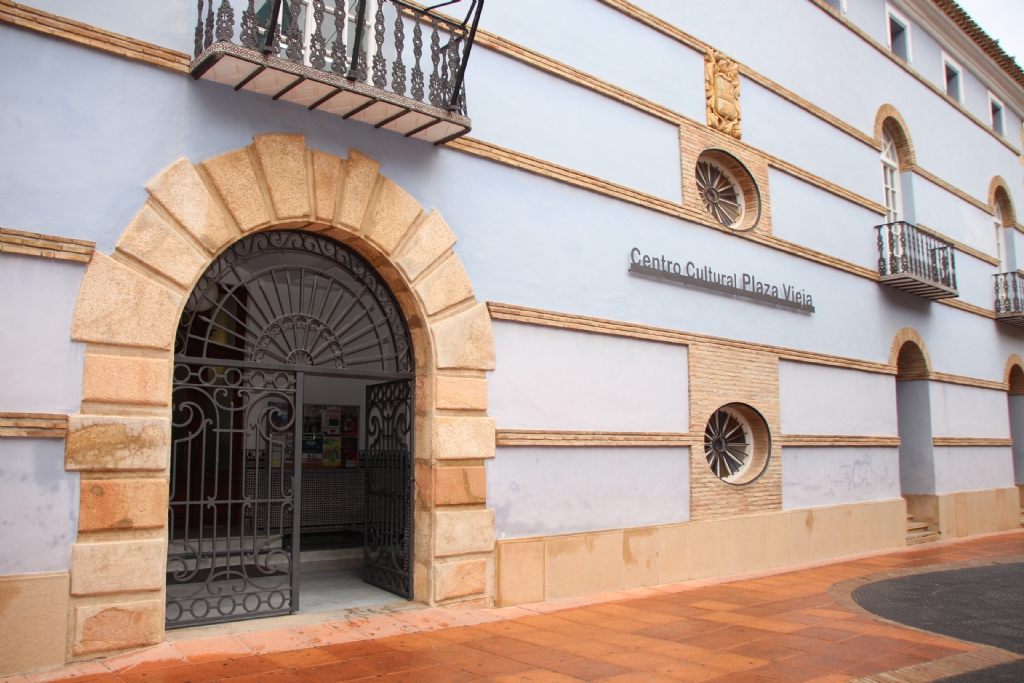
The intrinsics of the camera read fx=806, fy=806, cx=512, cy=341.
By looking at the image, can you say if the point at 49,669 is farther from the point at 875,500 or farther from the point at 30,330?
the point at 875,500

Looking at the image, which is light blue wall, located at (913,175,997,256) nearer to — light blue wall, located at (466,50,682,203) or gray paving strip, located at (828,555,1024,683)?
light blue wall, located at (466,50,682,203)

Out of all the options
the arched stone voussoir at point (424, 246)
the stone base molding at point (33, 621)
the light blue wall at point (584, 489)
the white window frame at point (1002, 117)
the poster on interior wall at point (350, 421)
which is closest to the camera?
the stone base molding at point (33, 621)

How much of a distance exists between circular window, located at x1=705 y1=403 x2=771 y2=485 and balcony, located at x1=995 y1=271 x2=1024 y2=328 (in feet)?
30.0

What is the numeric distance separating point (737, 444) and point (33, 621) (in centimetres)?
827

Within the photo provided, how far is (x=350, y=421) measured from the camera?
12.3 m

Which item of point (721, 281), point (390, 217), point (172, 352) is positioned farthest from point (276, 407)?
point (721, 281)

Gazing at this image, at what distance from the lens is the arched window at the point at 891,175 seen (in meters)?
14.5

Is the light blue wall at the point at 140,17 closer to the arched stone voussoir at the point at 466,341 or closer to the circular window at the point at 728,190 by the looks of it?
the arched stone voussoir at the point at 466,341

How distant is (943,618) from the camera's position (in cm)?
765

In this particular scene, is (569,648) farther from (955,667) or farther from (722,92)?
(722,92)

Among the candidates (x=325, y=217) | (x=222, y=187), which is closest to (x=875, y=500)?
(x=325, y=217)

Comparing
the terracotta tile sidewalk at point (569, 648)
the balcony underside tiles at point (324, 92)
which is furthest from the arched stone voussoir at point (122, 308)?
the terracotta tile sidewalk at point (569, 648)

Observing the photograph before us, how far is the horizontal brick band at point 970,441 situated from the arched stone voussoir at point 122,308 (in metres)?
13.2

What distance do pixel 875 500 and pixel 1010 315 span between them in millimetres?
6851
